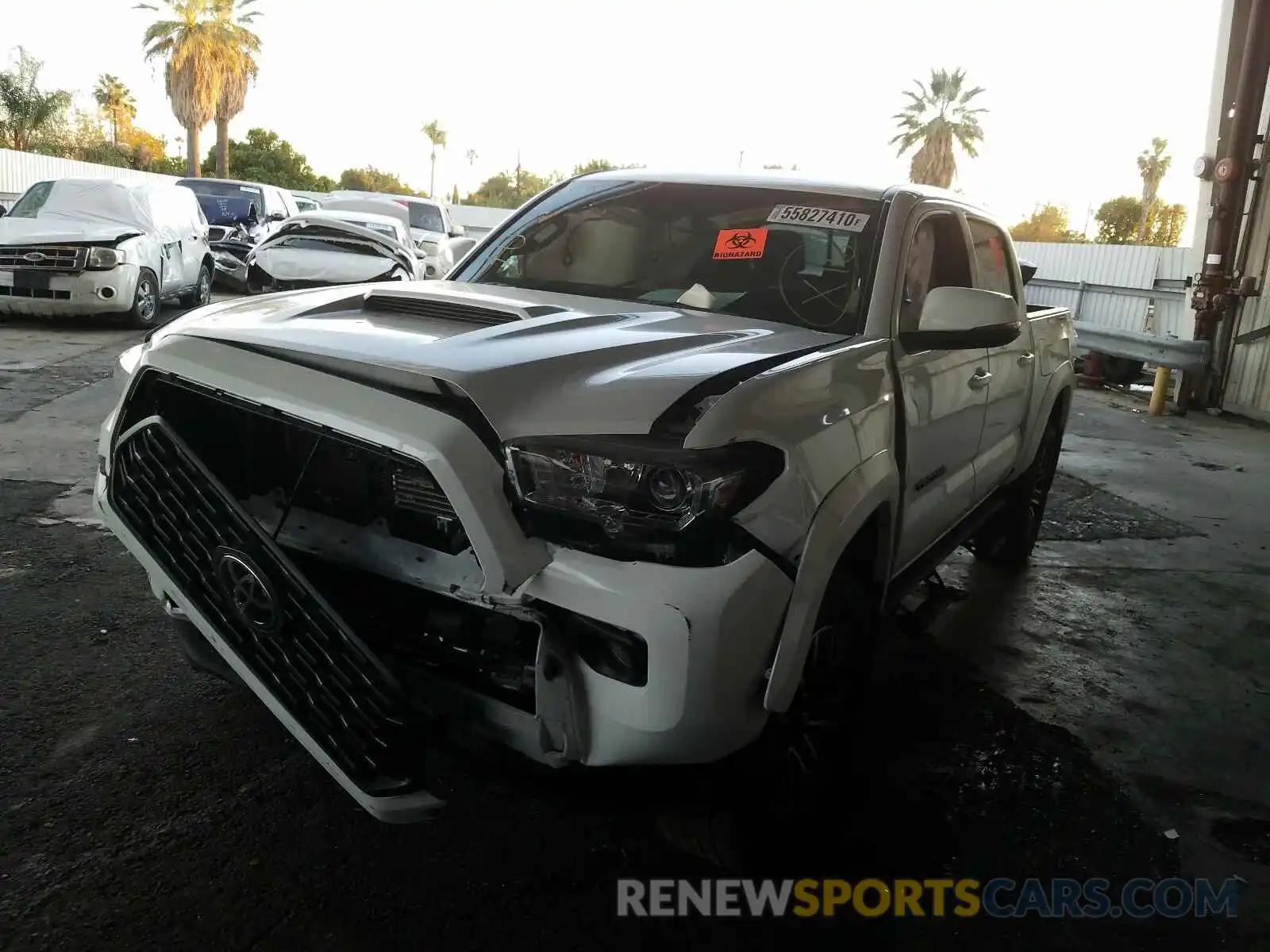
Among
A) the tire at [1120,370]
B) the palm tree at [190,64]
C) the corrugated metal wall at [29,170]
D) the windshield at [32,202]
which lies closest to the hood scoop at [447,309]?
the windshield at [32,202]

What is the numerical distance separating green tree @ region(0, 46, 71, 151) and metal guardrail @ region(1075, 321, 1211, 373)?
39.2m

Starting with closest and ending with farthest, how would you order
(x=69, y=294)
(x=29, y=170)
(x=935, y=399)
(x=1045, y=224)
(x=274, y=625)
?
(x=274, y=625), (x=935, y=399), (x=69, y=294), (x=29, y=170), (x=1045, y=224)

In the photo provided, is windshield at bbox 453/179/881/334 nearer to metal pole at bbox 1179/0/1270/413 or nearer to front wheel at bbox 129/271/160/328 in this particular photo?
front wheel at bbox 129/271/160/328

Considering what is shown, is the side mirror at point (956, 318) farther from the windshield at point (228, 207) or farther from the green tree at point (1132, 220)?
the green tree at point (1132, 220)

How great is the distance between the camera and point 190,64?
3822 centimetres

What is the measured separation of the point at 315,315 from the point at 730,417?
119 centimetres

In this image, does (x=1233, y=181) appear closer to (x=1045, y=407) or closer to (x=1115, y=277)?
(x=1115, y=277)

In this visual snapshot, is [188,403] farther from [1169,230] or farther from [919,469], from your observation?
[1169,230]

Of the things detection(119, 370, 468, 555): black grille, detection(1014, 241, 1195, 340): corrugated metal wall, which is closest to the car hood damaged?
detection(119, 370, 468, 555): black grille

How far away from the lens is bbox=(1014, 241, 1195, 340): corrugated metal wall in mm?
15969

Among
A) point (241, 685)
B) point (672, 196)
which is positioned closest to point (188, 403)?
point (241, 685)

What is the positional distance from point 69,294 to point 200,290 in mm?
3017

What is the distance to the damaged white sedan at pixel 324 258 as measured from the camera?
32.2ft

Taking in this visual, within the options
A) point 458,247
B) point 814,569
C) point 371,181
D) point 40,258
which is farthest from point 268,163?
point 814,569
